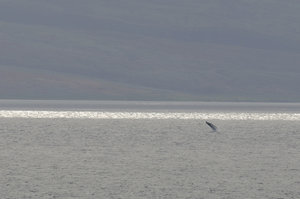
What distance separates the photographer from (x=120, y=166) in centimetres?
1645

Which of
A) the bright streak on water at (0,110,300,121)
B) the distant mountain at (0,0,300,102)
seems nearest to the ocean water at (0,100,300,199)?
the bright streak on water at (0,110,300,121)

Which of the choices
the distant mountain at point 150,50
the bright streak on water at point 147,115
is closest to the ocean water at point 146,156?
the bright streak on water at point 147,115

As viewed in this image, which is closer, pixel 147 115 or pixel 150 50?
pixel 147 115

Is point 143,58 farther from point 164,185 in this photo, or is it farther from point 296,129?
point 164,185

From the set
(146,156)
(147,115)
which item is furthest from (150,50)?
(146,156)

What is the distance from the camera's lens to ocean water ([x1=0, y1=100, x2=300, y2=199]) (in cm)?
1330

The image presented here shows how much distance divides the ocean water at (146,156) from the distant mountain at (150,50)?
36256mm

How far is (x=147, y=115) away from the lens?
32344 mm

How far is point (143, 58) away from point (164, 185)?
8145 centimetres

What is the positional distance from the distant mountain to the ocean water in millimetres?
36256

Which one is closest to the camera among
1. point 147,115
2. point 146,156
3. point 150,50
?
point 146,156

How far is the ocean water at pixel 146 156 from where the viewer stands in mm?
13297

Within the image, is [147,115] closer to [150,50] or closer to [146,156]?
[146,156]

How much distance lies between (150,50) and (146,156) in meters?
82.8
